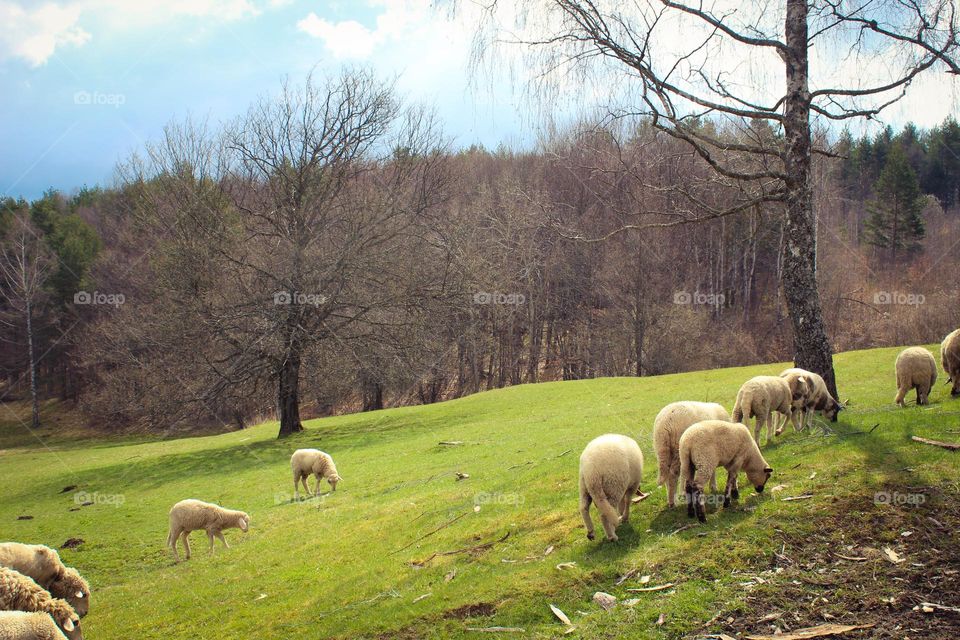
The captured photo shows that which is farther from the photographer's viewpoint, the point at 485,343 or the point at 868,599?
the point at 485,343

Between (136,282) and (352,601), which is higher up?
(136,282)

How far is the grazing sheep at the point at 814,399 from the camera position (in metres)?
11.9

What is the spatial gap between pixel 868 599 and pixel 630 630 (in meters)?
2.18

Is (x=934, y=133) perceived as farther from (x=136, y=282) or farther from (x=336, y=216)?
(x=136, y=282)

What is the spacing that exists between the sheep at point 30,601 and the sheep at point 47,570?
136cm

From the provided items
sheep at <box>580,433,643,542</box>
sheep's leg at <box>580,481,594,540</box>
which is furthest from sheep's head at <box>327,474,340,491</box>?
sheep's leg at <box>580,481,594,540</box>

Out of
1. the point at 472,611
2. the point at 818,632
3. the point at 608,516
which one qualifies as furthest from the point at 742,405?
the point at 472,611

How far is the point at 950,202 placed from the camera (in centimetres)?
8275

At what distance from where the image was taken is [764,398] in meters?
11.3

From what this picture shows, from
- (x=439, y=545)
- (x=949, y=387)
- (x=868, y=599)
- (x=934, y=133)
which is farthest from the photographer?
(x=934, y=133)

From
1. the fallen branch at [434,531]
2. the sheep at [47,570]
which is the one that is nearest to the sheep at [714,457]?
the fallen branch at [434,531]

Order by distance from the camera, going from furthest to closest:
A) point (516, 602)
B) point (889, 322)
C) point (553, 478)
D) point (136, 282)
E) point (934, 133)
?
1. point (934, 133)
2. point (136, 282)
3. point (889, 322)
4. point (553, 478)
5. point (516, 602)

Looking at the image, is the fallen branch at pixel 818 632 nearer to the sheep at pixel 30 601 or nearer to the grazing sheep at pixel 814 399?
the grazing sheep at pixel 814 399

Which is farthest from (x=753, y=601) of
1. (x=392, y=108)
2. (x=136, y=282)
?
(x=136, y=282)
